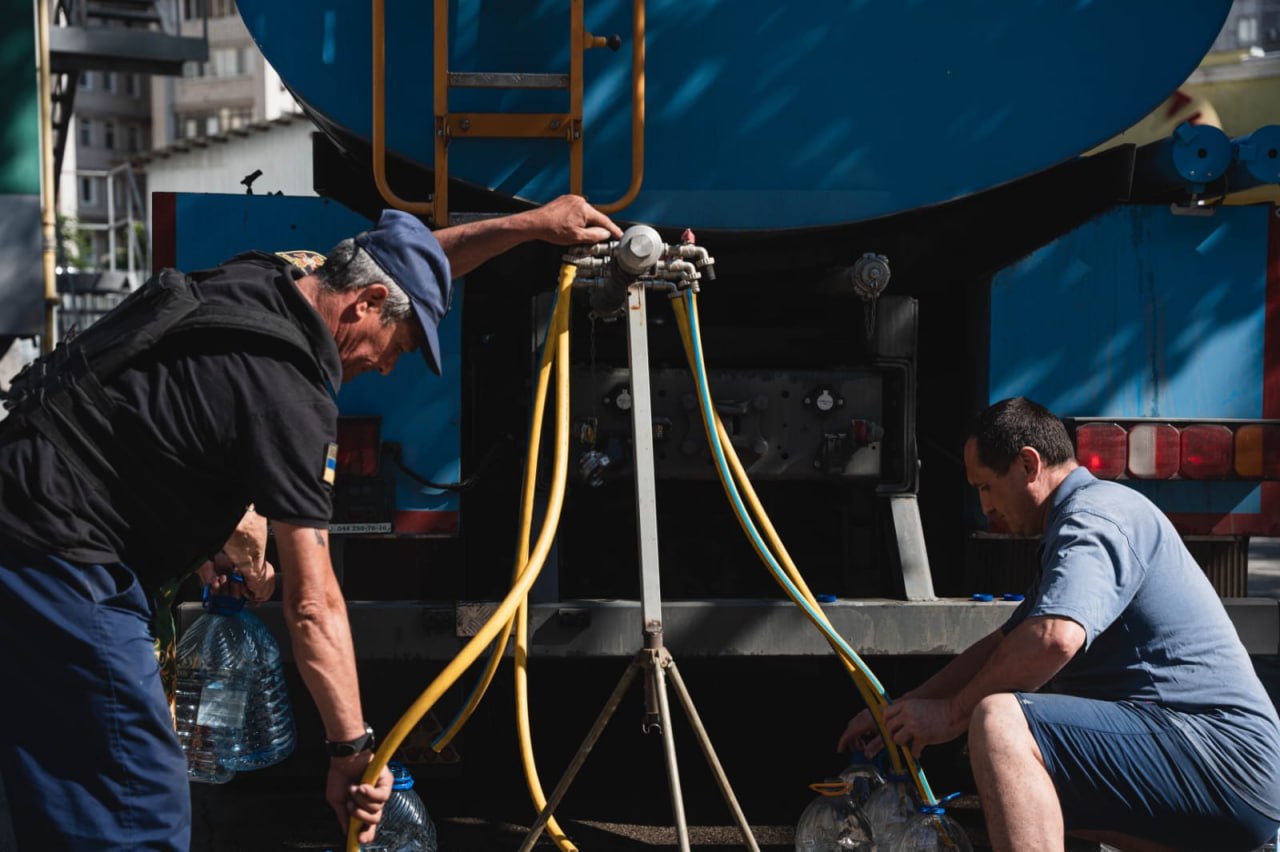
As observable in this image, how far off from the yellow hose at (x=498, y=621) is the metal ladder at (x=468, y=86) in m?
0.43

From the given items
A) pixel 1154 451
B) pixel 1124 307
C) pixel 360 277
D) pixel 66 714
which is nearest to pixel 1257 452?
pixel 1154 451

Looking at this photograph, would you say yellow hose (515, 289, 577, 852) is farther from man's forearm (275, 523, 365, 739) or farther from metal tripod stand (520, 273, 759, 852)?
man's forearm (275, 523, 365, 739)

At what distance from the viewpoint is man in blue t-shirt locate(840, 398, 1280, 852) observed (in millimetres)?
2812

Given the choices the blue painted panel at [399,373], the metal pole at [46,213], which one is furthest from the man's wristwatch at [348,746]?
the metal pole at [46,213]

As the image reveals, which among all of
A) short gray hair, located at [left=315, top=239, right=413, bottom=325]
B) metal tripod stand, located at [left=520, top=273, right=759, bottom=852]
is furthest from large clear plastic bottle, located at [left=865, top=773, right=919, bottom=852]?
short gray hair, located at [left=315, top=239, right=413, bottom=325]

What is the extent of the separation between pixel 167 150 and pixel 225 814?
77.3 ft

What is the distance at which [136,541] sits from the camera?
96.7 inches

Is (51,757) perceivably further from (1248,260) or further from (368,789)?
(1248,260)

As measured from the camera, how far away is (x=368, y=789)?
2.47m

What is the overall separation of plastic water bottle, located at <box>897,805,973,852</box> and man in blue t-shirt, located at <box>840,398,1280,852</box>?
0.68 feet

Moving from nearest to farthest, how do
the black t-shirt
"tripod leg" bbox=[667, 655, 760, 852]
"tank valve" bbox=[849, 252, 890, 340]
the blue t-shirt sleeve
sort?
the black t-shirt, the blue t-shirt sleeve, "tripod leg" bbox=[667, 655, 760, 852], "tank valve" bbox=[849, 252, 890, 340]

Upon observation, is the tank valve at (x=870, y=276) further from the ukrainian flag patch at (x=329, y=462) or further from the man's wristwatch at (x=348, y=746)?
the man's wristwatch at (x=348, y=746)

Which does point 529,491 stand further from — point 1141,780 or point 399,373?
point 1141,780

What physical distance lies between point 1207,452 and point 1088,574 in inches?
48.5
